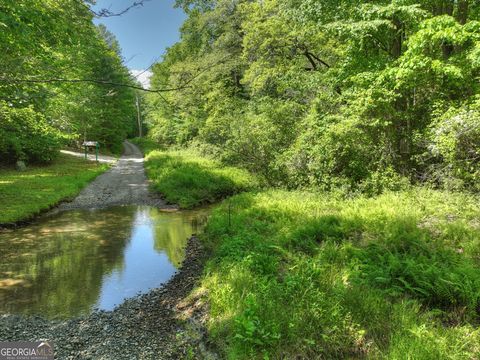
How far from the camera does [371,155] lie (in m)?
11.0

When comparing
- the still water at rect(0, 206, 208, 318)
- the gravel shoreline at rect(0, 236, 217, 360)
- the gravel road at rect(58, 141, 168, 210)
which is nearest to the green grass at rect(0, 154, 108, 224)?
the gravel road at rect(58, 141, 168, 210)

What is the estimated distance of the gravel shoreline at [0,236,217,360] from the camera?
183 inches

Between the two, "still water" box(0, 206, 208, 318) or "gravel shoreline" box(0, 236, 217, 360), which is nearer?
"gravel shoreline" box(0, 236, 217, 360)

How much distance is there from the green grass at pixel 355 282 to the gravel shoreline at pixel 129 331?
0.41m

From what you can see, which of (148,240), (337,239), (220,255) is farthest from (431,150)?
(148,240)

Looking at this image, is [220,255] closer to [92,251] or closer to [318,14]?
[92,251]

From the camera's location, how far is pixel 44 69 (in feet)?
27.2

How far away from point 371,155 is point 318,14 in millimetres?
5714

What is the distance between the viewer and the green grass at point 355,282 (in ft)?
12.7

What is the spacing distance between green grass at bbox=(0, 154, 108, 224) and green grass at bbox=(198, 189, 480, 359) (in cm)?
801

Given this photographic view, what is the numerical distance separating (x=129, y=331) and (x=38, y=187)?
14.0 m

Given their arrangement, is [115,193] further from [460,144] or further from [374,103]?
[460,144]

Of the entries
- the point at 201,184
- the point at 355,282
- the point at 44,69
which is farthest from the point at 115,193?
the point at 355,282

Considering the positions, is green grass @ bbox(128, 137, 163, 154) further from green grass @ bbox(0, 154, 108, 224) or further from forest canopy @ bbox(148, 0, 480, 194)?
forest canopy @ bbox(148, 0, 480, 194)
